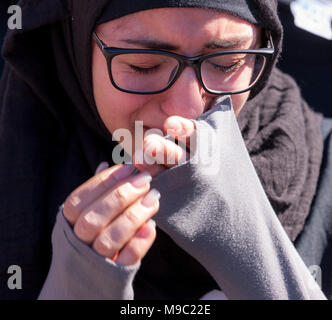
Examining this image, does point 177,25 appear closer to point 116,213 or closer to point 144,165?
point 144,165

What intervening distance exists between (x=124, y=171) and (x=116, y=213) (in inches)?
3.2

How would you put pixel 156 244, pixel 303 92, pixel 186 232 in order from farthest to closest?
pixel 303 92 → pixel 156 244 → pixel 186 232

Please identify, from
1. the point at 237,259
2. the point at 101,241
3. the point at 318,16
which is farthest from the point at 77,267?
the point at 318,16

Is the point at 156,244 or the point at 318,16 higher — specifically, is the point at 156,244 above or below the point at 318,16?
below

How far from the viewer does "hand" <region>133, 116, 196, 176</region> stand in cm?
82

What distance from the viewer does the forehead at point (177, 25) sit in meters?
0.98

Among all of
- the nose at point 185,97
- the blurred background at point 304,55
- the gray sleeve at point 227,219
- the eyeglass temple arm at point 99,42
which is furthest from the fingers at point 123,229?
the blurred background at point 304,55

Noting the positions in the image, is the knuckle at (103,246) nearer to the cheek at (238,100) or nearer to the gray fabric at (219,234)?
the gray fabric at (219,234)

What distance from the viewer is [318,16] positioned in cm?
170

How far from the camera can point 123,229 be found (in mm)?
754

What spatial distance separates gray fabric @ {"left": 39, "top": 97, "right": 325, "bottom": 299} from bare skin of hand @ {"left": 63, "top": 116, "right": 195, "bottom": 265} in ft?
0.12

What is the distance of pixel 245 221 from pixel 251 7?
18.5 inches

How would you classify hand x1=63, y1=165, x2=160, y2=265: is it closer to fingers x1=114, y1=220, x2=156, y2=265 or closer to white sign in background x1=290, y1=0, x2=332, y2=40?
fingers x1=114, y1=220, x2=156, y2=265
